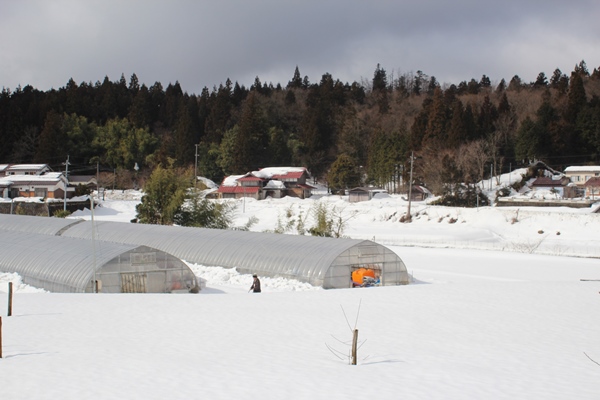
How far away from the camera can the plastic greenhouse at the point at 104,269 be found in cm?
1669

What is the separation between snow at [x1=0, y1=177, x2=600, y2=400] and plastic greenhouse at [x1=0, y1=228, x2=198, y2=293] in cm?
66

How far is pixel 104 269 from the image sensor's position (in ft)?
54.9

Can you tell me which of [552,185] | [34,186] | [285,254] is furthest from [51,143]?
[285,254]

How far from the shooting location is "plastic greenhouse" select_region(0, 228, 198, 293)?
1669 cm

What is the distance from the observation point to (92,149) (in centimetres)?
7181

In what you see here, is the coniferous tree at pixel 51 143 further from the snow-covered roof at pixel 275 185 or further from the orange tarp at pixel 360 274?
the orange tarp at pixel 360 274

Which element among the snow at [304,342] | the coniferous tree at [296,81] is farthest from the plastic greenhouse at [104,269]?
the coniferous tree at [296,81]

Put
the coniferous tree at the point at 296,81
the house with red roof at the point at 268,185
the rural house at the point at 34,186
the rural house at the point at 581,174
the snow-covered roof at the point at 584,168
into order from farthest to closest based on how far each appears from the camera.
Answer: the coniferous tree at the point at 296,81 < the house with red roof at the point at 268,185 < the snow-covered roof at the point at 584,168 < the rural house at the point at 581,174 < the rural house at the point at 34,186

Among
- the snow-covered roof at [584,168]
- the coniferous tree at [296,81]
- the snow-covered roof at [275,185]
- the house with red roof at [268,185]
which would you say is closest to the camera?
the snow-covered roof at [584,168]

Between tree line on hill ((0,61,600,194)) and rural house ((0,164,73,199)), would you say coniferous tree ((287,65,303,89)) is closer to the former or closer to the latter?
tree line on hill ((0,61,600,194))

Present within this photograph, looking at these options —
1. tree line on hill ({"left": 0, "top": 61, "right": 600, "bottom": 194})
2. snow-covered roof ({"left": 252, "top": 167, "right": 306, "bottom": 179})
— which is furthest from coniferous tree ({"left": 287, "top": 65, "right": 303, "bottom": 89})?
snow-covered roof ({"left": 252, "top": 167, "right": 306, "bottom": 179})

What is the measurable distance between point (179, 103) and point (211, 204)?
50639mm

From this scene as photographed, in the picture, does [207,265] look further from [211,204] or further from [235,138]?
[235,138]

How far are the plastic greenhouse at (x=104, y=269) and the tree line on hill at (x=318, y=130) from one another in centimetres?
3561
